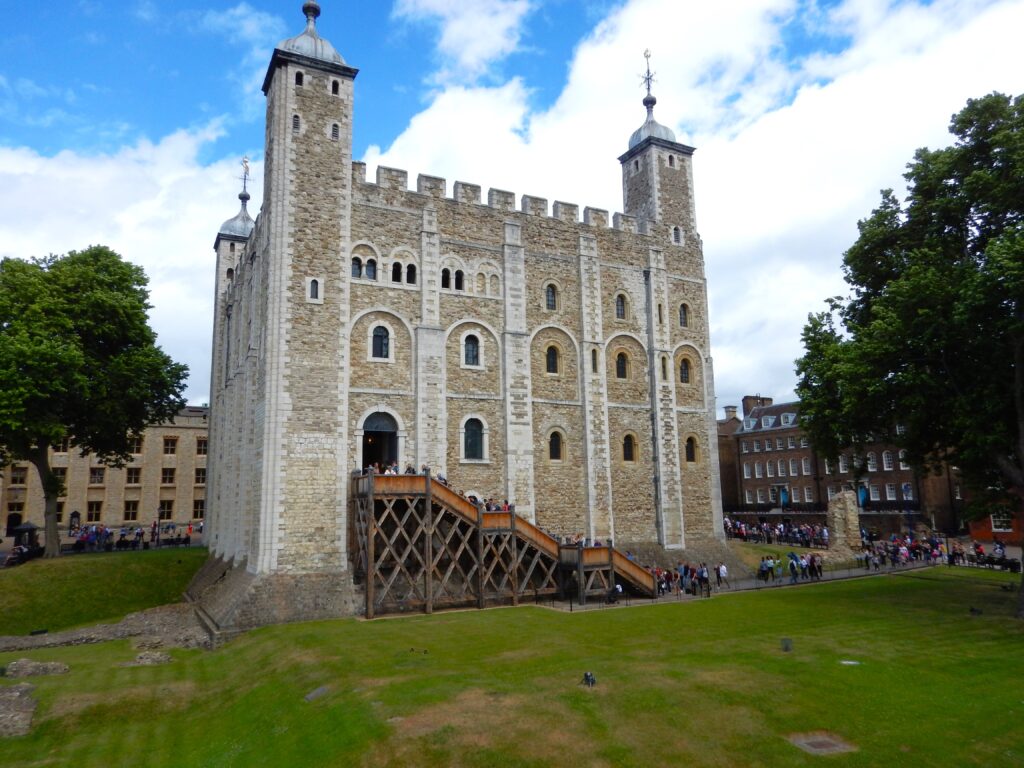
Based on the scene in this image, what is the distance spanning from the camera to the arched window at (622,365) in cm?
3281

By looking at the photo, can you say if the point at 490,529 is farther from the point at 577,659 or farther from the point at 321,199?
the point at 321,199

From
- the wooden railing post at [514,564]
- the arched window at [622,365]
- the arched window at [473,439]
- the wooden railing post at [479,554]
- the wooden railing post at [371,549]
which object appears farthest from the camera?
the arched window at [622,365]

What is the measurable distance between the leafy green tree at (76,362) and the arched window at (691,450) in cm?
2486

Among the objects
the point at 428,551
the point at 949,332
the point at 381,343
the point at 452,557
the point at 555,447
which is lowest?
the point at 452,557

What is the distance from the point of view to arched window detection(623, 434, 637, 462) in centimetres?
3209

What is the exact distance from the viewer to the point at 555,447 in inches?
1200

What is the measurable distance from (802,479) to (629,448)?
103 ft

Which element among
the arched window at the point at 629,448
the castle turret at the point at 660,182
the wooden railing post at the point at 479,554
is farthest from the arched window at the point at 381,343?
the castle turret at the point at 660,182

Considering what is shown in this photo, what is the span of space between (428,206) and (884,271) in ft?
56.1

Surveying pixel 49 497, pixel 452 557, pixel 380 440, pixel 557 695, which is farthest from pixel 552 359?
pixel 49 497

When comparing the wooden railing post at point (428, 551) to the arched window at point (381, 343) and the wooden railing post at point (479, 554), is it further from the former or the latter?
the arched window at point (381, 343)

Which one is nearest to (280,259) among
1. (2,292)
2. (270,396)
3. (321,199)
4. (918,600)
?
(321,199)

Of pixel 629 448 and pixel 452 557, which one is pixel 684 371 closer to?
pixel 629 448

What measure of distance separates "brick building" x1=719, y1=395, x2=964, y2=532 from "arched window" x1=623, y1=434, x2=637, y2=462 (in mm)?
15894
